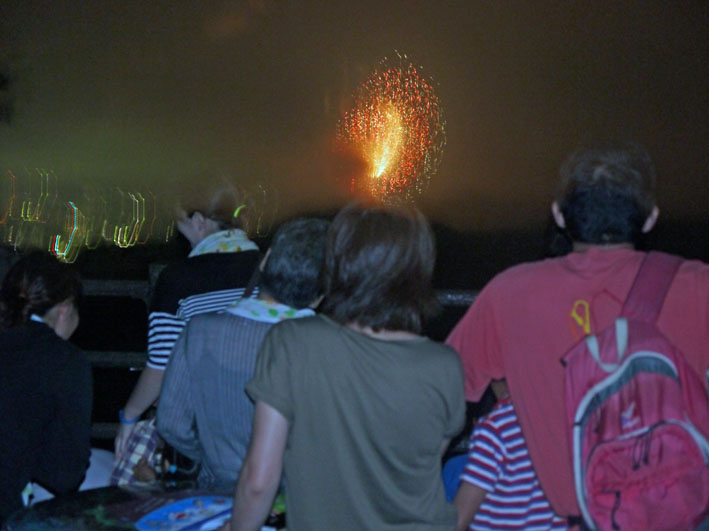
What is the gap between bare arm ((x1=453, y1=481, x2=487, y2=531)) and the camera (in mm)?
2090

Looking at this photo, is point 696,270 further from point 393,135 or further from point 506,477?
point 393,135

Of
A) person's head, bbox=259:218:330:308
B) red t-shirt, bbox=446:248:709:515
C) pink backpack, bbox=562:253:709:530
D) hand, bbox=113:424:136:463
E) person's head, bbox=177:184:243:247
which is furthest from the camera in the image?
person's head, bbox=177:184:243:247

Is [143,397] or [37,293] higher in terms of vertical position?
[37,293]

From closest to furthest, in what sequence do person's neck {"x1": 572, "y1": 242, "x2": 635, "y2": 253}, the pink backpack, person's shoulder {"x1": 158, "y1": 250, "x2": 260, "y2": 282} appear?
the pink backpack < person's neck {"x1": 572, "y1": 242, "x2": 635, "y2": 253} < person's shoulder {"x1": 158, "y1": 250, "x2": 260, "y2": 282}

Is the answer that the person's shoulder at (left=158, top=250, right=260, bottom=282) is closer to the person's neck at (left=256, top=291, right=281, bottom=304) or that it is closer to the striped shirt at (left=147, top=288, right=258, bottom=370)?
the striped shirt at (left=147, top=288, right=258, bottom=370)

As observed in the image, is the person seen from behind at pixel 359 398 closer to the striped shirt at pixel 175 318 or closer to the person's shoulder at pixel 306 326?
the person's shoulder at pixel 306 326

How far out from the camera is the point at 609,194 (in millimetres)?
1980

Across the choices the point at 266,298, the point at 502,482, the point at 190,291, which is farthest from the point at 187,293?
the point at 502,482

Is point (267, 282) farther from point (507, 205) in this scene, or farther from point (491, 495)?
point (507, 205)

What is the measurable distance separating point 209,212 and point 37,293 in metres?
0.76

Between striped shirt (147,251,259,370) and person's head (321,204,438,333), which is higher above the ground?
person's head (321,204,438,333)

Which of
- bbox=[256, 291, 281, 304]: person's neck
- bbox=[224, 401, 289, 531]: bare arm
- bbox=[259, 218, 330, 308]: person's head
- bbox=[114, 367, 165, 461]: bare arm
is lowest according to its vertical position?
bbox=[114, 367, 165, 461]: bare arm

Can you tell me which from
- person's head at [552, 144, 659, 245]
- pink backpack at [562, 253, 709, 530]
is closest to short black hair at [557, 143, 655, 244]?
person's head at [552, 144, 659, 245]

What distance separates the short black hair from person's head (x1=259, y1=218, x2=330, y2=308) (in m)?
0.70
